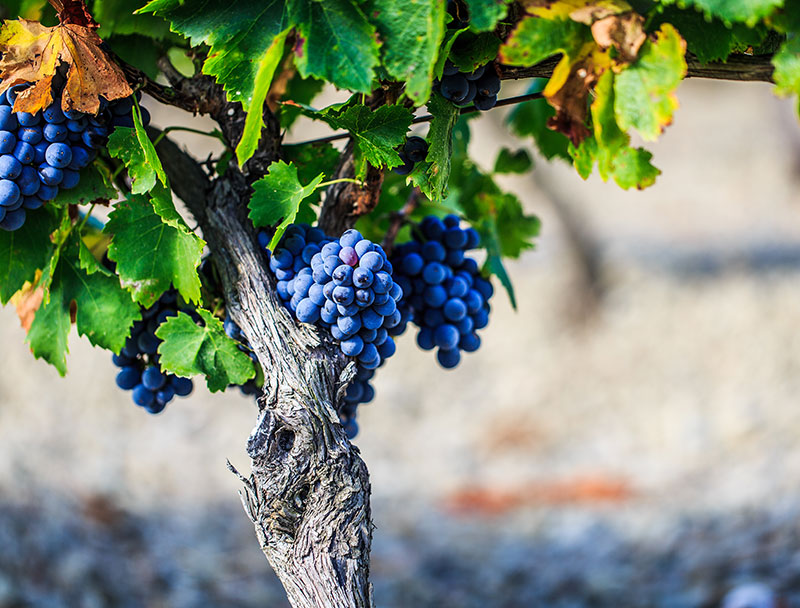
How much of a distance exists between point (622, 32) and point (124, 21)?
692 mm

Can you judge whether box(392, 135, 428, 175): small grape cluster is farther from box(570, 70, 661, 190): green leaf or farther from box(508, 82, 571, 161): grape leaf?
box(508, 82, 571, 161): grape leaf

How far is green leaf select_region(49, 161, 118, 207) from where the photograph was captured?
92 cm

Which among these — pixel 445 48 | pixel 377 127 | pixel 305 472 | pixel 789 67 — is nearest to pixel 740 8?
pixel 789 67

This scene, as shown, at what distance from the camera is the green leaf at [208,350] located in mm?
923

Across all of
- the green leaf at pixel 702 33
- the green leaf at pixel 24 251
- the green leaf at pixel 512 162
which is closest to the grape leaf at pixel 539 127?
the green leaf at pixel 512 162

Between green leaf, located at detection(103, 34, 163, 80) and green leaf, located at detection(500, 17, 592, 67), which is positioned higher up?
green leaf, located at detection(103, 34, 163, 80)

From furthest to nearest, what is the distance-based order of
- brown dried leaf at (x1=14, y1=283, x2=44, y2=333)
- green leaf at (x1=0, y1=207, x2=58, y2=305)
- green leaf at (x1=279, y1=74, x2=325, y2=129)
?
green leaf at (x1=279, y1=74, x2=325, y2=129)
brown dried leaf at (x1=14, y1=283, x2=44, y2=333)
green leaf at (x1=0, y1=207, x2=58, y2=305)

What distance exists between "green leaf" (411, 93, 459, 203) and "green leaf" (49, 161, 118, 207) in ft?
1.26

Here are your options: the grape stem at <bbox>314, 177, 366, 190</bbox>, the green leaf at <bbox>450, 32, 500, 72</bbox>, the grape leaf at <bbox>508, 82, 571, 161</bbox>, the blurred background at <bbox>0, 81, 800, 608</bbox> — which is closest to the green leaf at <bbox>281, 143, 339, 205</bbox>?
the grape stem at <bbox>314, 177, 366, 190</bbox>

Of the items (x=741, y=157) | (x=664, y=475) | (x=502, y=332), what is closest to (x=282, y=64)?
(x=664, y=475)

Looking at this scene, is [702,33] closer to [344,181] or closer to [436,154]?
[436,154]

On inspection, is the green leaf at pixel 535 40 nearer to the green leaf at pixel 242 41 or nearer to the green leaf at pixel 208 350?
the green leaf at pixel 242 41

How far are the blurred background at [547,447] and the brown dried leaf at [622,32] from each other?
7.32 ft

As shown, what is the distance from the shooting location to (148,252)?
3.06 feet
